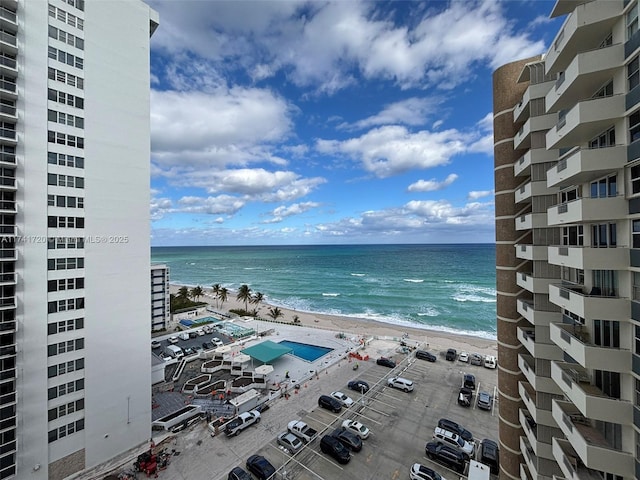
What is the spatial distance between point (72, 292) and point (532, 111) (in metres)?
31.5

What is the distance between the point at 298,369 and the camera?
38.0 m

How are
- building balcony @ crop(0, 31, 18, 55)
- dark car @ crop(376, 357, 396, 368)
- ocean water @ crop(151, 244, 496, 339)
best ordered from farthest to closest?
ocean water @ crop(151, 244, 496, 339)
dark car @ crop(376, 357, 396, 368)
building balcony @ crop(0, 31, 18, 55)

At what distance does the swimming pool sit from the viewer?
42.9 meters

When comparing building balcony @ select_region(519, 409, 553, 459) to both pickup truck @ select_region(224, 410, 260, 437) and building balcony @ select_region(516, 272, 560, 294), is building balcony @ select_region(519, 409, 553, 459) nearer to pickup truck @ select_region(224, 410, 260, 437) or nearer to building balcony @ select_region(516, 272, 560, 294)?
building balcony @ select_region(516, 272, 560, 294)

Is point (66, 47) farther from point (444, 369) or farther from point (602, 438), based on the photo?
point (444, 369)

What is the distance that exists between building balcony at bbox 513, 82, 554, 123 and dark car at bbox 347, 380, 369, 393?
28593mm

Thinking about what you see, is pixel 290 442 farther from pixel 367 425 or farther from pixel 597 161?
pixel 597 161

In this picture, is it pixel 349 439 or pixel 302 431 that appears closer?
pixel 349 439

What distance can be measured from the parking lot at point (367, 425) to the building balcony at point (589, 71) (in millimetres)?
24241

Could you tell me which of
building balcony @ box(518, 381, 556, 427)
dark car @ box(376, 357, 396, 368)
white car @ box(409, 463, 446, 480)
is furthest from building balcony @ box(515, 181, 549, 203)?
dark car @ box(376, 357, 396, 368)

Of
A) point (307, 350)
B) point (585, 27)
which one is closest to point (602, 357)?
point (585, 27)

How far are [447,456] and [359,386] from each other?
12054 millimetres

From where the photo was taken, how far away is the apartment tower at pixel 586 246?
31.5ft

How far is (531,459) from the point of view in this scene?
52.1 ft
